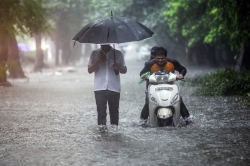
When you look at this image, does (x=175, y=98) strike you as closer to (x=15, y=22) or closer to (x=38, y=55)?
(x=15, y=22)

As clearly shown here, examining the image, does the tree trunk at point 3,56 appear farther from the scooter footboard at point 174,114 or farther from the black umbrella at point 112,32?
the scooter footboard at point 174,114

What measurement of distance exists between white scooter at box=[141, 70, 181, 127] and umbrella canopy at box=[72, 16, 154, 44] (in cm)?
78

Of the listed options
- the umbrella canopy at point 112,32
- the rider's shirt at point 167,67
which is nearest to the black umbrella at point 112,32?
the umbrella canopy at point 112,32

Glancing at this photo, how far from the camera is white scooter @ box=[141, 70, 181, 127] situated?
9.57m

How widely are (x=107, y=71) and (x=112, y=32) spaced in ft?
2.20

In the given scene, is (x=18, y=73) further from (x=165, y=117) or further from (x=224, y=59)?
(x=165, y=117)

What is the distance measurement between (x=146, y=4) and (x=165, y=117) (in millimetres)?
34103

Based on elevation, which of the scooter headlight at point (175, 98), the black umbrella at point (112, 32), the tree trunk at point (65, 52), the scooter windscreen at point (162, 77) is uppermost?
the black umbrella at point (112, 32)

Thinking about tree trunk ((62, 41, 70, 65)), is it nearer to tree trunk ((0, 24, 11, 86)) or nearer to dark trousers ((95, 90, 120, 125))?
tree trunk ((0, 24, 11, 86))

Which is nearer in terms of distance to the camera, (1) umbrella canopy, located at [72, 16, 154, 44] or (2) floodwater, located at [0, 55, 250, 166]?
(2) floodwater, located at [0, 55, 250, 166]

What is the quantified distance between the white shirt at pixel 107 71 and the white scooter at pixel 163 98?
64 centimetres

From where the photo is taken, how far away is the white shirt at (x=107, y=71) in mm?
9422

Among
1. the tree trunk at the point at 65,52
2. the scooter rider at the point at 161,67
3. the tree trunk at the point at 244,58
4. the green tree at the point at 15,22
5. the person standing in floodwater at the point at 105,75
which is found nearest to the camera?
the person standing in floodwater at the point at 105,75

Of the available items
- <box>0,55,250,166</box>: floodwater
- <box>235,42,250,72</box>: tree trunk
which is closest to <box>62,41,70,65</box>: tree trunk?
<box>235,42,250,72</box>: tree trunk
